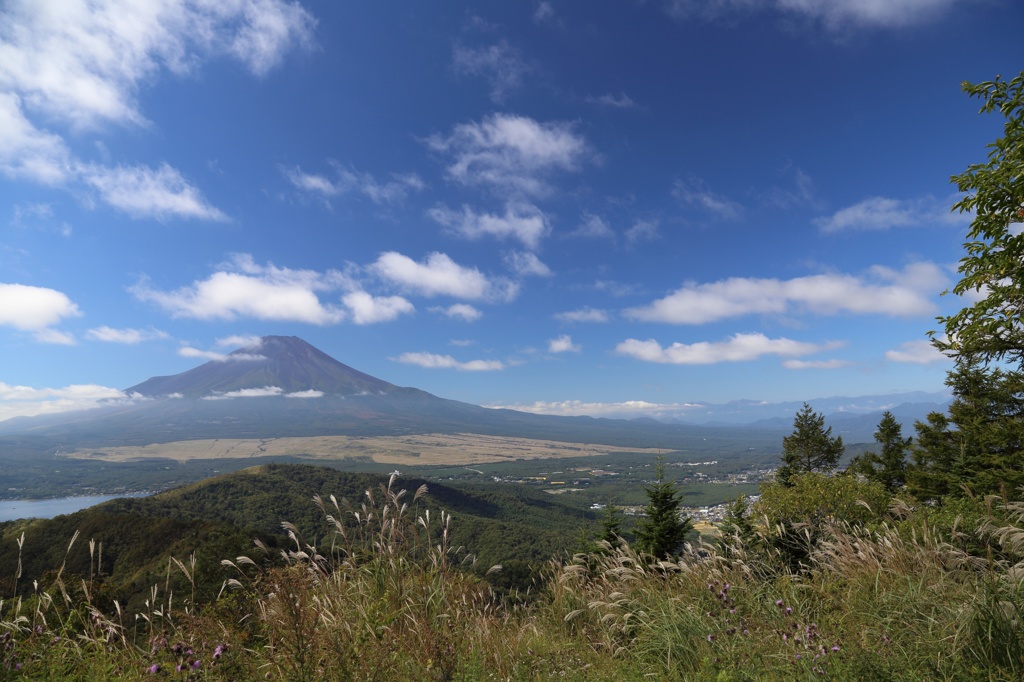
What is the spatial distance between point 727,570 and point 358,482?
4976 inches

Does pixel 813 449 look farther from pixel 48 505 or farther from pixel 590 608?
pixel 48 505

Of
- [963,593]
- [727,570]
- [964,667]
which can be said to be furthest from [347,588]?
[963,593]

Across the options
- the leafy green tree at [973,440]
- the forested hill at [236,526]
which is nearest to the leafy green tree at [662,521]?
the forested hill at [236,526]

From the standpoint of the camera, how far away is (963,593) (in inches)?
132

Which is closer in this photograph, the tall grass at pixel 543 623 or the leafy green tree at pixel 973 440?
the tall grass at pixel 543 623

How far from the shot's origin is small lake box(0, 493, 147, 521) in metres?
133

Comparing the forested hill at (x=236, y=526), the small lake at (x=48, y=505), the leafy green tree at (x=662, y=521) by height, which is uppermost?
the leafy green tree at (x=662, y=521)

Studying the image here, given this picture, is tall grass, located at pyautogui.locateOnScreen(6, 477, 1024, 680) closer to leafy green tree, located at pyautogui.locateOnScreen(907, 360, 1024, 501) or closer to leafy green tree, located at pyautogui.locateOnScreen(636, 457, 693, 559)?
leafy green tree, located at pyautogui.locateOnScreen(636, 457, 693, 559)

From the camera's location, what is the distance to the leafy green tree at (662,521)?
19.5 meters

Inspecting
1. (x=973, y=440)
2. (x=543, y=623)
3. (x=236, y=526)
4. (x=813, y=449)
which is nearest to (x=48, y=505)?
(x=236, y=526)

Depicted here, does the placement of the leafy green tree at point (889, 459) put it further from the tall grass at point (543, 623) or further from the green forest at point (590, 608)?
the tall grass at point (543, 623)

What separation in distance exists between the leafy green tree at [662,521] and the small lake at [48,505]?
171m

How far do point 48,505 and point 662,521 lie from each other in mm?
214341

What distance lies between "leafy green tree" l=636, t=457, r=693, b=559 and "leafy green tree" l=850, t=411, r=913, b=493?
21000mm
